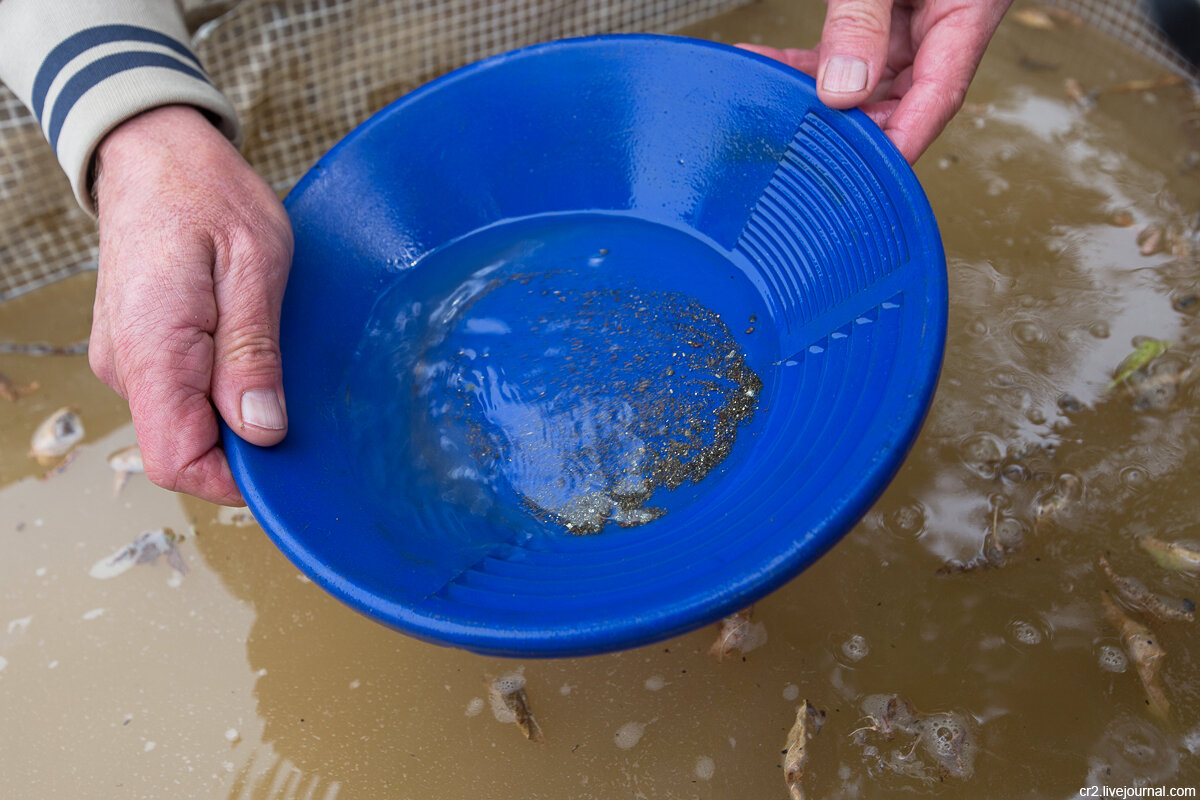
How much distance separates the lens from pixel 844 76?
131cm

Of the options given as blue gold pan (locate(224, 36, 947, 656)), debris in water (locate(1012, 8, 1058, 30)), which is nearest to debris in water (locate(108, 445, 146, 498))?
blue gold pan (locate(224, 36, 947, 656))

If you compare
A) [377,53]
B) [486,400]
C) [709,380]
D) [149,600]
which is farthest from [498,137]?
[149,600]

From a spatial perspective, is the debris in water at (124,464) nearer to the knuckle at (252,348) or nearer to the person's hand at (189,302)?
the person's hand at (189,302)

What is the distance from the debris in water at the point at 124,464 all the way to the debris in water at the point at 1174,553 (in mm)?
1884

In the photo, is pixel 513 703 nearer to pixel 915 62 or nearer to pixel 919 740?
pixel 919 740

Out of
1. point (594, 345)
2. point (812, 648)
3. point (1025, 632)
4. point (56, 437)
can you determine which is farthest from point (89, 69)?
point (1025, 632)

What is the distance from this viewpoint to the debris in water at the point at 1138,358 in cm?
157

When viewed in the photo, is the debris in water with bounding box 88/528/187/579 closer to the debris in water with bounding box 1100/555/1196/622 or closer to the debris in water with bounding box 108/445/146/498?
the debris in water with bounding box 108/445/146/498

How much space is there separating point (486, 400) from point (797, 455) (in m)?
0.54

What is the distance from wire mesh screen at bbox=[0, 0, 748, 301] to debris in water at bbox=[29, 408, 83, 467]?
1.60ft

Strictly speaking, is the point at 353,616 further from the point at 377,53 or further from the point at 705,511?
the point at 377,53

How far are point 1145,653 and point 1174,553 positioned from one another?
0.21 meters

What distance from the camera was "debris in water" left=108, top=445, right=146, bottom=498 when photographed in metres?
1.66

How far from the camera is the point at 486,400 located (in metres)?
1.39
